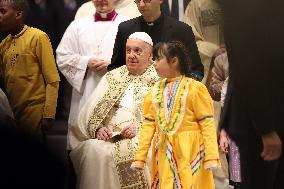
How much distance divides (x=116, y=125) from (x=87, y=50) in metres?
0.45

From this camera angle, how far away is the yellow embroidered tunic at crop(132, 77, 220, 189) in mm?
1817

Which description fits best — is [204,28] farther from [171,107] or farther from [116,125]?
[116,125]

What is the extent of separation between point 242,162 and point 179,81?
551 millimetres

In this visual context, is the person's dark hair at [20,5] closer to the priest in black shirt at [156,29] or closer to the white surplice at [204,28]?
the priest in black shirt at [156,29]

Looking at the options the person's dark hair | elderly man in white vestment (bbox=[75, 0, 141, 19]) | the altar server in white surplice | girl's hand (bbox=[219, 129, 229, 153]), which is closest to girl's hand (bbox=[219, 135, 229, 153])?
girl's hand (bbox=[219, 129, 229, 153])

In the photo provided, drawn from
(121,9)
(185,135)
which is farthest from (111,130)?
(121,9)

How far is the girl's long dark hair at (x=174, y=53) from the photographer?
183cm

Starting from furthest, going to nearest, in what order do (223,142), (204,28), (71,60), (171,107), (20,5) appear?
(71,60), (20,5), (204,28), (223,142), (171,107)

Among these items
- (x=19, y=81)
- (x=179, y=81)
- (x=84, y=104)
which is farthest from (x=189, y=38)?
(x=19, y=81)

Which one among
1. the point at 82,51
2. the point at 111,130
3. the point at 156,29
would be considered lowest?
the point at 111,130

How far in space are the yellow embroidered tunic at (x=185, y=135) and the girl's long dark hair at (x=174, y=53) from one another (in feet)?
0.15

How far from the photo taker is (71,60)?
2445 mm

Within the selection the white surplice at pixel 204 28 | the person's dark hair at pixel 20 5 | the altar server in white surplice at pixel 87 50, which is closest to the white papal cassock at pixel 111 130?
the altar server in white surplice at pixel 87 50

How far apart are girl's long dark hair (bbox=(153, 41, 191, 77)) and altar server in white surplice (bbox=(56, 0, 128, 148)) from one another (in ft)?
2.02
